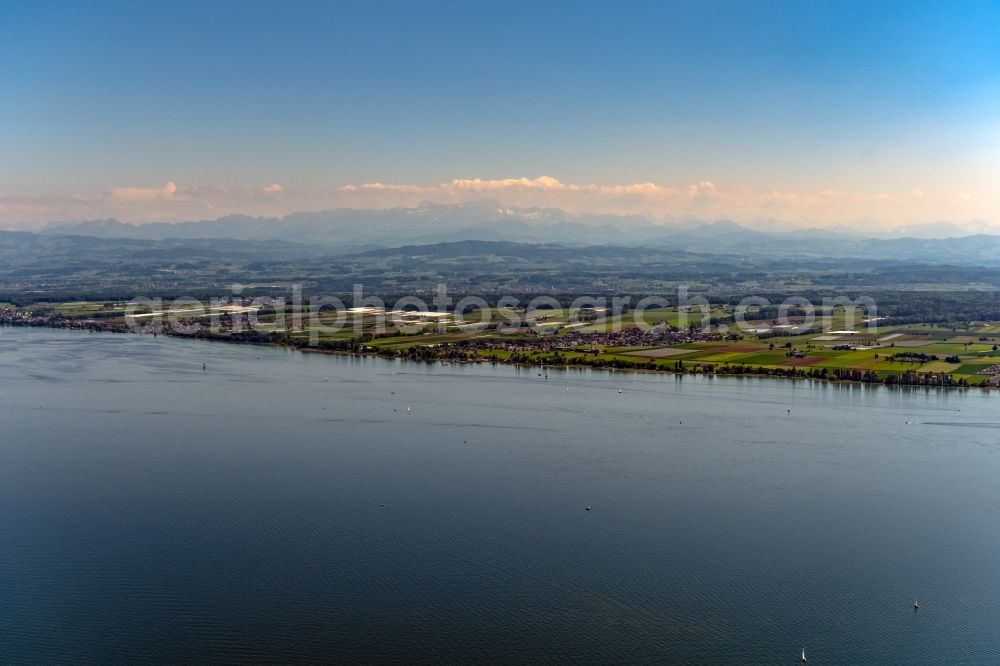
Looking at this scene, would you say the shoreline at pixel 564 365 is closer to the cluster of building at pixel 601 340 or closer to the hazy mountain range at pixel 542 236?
the cluster of building at pixel 601 340

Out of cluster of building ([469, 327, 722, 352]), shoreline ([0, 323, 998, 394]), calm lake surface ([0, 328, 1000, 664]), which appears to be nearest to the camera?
calm lake surface ([0, 328, 1000, 664])

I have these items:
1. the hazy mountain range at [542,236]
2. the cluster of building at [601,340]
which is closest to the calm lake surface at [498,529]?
the cluster of building at [601,340]

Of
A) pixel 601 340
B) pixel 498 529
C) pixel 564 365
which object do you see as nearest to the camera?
pixel 498 529

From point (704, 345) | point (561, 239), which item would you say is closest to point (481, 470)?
point (704, 345)

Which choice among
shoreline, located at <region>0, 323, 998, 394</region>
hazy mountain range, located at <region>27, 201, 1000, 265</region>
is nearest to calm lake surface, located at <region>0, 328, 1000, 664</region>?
shoreline, located at <region>0, 323, 998, 394</region>

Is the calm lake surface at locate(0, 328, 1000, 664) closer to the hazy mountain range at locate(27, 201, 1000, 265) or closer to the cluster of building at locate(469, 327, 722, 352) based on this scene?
the cluster of building at locate(469, 327, 722, 352)

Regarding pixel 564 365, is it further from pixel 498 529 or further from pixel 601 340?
pixel 498 529

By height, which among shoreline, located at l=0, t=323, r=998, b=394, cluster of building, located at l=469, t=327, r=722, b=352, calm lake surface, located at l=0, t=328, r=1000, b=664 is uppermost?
cluster of building, located at l=469, t=327, r=722, b=352

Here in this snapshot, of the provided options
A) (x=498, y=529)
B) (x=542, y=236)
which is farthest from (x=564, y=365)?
(x=542, y=236)
